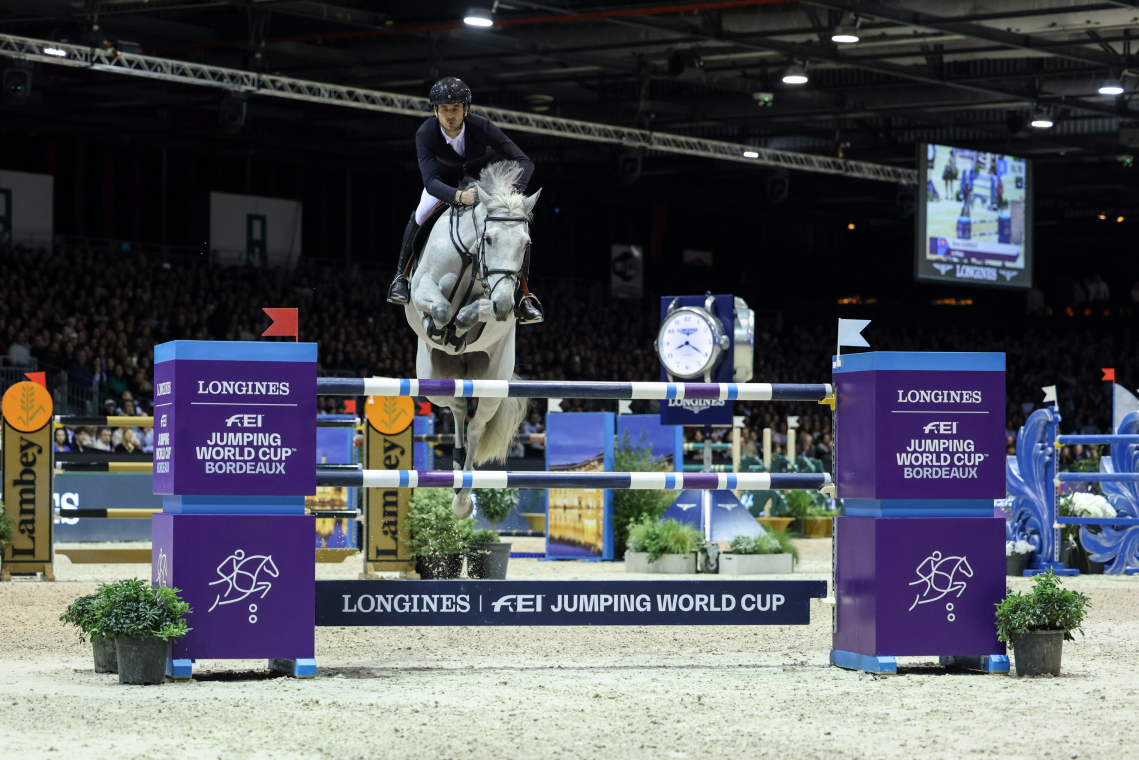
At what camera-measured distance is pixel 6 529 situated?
9.66 m

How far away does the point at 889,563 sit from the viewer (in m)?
5.32

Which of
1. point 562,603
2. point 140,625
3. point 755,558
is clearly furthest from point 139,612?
point 755,558

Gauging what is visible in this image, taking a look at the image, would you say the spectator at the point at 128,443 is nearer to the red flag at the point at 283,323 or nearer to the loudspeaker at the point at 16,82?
the loudspeaker at the point at 16,82

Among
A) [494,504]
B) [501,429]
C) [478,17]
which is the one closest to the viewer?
[501,429]

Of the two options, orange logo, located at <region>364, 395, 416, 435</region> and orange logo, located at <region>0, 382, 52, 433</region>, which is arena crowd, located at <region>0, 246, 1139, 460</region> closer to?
orange logo, located at <region>0, 382, 52, 433</region>

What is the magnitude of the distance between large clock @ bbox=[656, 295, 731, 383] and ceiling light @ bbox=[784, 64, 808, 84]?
614cm

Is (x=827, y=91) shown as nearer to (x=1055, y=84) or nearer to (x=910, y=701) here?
(x=1055, y=84)

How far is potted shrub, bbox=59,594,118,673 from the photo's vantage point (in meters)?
5.00

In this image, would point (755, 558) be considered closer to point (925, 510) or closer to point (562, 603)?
point (925, 510)

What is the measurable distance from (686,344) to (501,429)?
487cm

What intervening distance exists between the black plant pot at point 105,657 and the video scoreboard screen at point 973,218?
12.9 m

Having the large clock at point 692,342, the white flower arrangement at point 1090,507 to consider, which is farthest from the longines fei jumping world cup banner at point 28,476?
the white flower arrangement at point 1090,507

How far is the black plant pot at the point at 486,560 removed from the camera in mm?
9484

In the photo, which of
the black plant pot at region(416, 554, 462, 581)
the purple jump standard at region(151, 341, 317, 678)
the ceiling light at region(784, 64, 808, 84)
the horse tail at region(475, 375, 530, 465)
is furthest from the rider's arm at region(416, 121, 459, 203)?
the ceiling light at region(784, 64, 808, 84)
